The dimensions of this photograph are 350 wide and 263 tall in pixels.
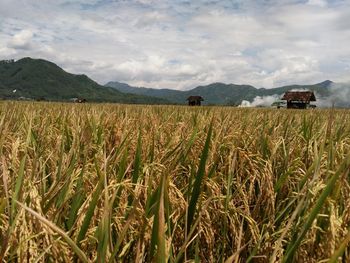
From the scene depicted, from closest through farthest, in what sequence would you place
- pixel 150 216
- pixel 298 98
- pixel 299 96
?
pixel 150 216 → pixel 298 98 → pixel 299 96

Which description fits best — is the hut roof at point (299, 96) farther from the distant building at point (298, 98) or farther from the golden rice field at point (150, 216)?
the golden rice field at point (150, 216)

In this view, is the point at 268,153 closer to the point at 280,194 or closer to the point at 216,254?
the point at 280,194

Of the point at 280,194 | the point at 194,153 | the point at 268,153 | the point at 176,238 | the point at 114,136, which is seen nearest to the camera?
the point at 176,238

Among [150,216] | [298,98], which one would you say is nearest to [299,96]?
[298,98]

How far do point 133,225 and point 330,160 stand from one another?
56.5 inches

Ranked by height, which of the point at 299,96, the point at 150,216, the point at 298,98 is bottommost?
the point at 150,216

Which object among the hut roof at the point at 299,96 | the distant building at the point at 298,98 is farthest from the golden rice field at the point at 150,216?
the hut roof at the point at 299,96

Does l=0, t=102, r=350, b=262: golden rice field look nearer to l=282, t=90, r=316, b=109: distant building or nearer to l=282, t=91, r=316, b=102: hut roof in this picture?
l=282, t=90, r=316, b=109: distant building

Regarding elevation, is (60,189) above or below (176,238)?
above

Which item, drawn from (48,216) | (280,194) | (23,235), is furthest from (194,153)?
(23,235)

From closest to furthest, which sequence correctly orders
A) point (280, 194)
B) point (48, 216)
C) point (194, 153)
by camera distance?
point (48, 216), point (280, 194), point (194, 153)

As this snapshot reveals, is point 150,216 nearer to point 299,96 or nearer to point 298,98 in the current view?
point 298,98

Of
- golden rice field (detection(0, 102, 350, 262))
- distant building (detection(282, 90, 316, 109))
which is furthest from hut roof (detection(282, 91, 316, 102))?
golden rice field (detection(0, 102, 350, 262))

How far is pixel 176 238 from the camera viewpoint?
2043 millimetres
